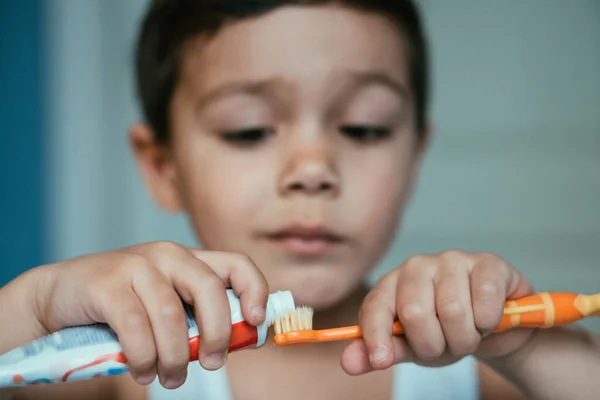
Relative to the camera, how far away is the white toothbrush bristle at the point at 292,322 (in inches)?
11.9

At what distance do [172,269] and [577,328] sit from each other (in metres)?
0.27

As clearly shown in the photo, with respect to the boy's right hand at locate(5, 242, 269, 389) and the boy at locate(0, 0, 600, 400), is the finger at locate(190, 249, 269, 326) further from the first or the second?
the boy at locate(0, 0, 600, 400)

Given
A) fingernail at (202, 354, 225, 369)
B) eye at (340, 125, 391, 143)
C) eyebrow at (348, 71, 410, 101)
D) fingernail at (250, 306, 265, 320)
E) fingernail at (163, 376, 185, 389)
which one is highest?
eyebrow at (348, 71, 410, 101)

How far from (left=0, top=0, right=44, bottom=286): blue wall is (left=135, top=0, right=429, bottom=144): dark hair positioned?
0.26m

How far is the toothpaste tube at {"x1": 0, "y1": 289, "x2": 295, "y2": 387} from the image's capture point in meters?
0.28

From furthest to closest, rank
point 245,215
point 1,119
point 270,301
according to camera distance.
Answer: point 1,119
point 245,215
point 270,301

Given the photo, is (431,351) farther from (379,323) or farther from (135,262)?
(135,262)

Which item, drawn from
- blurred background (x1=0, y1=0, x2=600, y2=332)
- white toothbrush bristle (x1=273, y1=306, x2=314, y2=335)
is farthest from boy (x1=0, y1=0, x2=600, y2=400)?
blurred background (x1=0, y1=0, x2=600, y2=332)

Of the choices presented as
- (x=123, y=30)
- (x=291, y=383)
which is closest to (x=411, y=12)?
(x=291, y=383)

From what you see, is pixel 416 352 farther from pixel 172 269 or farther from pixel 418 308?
pixel 172 269

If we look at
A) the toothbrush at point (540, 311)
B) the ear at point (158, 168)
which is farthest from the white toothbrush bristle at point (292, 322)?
the ear at point (158, 168)

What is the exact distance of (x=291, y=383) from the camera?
21.4 inches

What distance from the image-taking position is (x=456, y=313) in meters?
0.32

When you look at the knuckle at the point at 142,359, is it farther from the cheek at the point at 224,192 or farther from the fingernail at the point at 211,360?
the cheek at the point at 224,192
